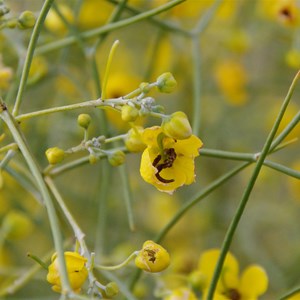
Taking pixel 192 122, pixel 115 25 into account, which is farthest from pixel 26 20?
pixel 192 122

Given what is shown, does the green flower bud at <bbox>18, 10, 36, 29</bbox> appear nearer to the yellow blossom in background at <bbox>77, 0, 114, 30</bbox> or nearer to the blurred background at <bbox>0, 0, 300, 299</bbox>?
the blurred background at <bbox>0, 0, 300, 299</bbox>

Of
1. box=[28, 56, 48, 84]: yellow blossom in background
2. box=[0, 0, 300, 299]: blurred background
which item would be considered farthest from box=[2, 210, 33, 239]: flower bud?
box=[28, 56, 48, 84]: yellow blossom in background

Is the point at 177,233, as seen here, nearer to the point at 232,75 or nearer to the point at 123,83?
the point at 232,75

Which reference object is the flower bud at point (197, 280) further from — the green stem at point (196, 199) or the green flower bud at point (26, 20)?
the green flower bud at point (26, 20)

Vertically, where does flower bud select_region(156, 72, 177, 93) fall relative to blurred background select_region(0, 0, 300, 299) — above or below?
below

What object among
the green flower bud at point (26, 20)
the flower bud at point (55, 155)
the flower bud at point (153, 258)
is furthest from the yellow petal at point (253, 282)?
the green flower bud at point (26, 20)

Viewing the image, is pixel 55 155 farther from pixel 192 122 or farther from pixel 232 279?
pixel 192 122
